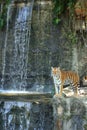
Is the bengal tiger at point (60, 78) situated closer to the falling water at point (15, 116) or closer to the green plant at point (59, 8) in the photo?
the falling water at point (15, 116)

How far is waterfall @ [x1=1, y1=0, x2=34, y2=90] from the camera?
33.4 feet

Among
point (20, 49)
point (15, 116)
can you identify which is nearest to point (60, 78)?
point (15, 116)

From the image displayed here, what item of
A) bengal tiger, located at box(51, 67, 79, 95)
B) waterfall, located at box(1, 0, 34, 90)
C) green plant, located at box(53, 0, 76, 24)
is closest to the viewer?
bengal tiger, located at box(51, 67, 79, 95)

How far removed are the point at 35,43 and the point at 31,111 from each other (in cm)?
347

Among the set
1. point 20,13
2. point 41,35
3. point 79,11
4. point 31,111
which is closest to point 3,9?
point 20,13

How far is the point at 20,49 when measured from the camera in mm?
10266

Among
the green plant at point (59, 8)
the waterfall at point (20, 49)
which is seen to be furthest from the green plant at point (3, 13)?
the green plant at point (59, 8)

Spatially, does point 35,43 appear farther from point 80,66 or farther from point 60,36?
point 80,66

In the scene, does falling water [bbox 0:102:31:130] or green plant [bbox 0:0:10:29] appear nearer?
falling water [bbox 0:102:31:130]

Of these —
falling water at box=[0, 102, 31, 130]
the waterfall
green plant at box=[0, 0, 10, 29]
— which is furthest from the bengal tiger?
green plant at box=[0, 0, 10, 29]

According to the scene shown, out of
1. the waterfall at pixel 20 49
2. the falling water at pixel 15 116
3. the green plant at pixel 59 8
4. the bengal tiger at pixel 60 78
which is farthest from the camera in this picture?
the waterfall at pixel 20 49

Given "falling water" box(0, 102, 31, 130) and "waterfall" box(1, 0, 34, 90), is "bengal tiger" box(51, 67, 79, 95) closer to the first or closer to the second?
"falling water" box(0, 102, 31, 130)

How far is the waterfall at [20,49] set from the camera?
33.4 feet

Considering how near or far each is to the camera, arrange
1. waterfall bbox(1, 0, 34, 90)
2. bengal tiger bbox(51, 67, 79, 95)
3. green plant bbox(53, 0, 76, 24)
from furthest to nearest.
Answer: waterfall bbox(1, 0, 34, 90) → green plant bbox(53, 0, 76, 24) → bengal tiger bbox(51, 67, 79, 95)
